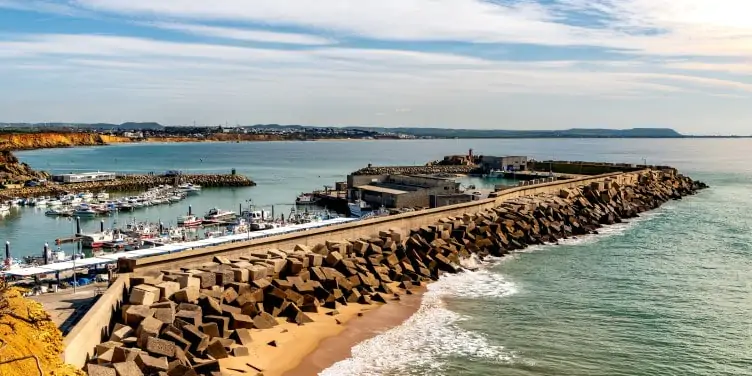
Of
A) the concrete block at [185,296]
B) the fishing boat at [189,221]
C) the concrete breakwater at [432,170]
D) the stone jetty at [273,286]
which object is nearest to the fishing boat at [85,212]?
the fishing boat at [189,221]

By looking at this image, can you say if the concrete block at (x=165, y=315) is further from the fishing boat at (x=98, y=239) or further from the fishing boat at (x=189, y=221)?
the fishing boat at (x=189, y=221)

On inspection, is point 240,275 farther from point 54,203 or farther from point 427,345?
point 54,203

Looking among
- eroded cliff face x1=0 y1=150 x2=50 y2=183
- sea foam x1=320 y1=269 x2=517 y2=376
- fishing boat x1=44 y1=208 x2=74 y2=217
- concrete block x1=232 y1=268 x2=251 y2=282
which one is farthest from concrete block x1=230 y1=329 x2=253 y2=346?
eroded cliff face x1=0 y1=150 x2=50 y2=183

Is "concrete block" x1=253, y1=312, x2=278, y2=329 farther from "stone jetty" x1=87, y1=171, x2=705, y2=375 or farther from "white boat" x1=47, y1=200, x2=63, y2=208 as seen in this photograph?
"white boat" x1=47, y1=200, x2=63, y2=208

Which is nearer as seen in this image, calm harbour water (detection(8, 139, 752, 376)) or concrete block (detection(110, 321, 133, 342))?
concrete block (detection(110, 321, 133, 342))

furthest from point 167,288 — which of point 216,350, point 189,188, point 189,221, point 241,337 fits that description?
point 189,188

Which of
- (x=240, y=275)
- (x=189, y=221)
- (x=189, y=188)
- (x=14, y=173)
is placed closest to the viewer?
(x=240, y=275)
